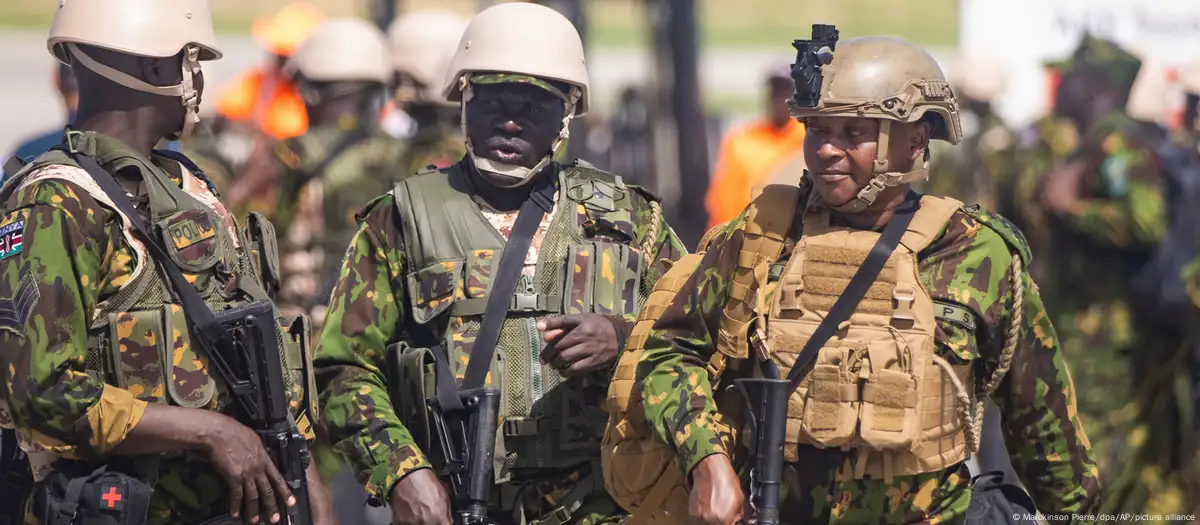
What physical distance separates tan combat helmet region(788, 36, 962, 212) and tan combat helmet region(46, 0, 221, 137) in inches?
60.4

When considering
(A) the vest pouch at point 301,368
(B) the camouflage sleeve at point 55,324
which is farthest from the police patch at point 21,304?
(A) the vest pouch at point 301,368

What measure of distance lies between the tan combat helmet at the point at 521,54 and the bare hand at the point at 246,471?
1159 mm

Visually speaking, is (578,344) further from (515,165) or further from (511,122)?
(511,122)

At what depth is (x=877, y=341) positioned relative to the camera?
4.46 m

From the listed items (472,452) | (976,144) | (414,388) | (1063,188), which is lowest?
(976,144)

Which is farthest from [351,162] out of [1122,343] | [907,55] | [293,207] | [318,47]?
[907,55]

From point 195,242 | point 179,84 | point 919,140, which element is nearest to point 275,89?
point 179,84

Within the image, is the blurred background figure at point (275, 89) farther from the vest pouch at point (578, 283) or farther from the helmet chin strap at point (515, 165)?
the vest pouch at point (578, 283)

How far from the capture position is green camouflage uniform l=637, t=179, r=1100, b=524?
14.9 ft

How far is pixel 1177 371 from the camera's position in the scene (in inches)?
361

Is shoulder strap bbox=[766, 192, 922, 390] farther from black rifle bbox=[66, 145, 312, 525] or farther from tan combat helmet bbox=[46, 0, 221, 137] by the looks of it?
tan combat helmet bbox=[46, 0, 221, 137]

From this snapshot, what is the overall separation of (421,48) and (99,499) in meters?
5.78

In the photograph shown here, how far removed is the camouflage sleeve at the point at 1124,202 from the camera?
365 inches

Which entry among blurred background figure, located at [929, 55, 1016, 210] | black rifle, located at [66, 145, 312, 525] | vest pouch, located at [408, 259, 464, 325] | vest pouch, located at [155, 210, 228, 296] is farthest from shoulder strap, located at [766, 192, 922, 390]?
blurred background figure, located at [929, 55, 1016, 210]
